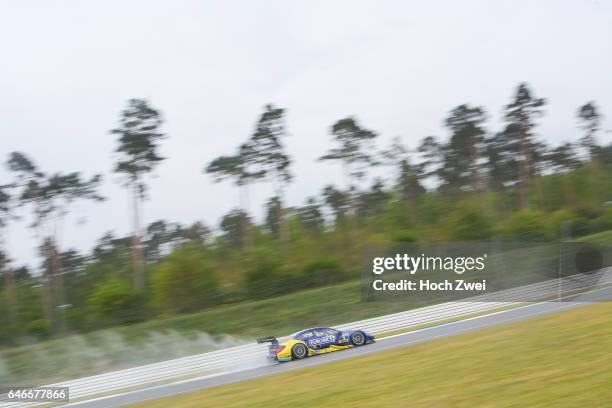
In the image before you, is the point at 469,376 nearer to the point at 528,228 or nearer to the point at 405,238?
the point at 405,238

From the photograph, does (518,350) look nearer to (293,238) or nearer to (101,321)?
(101,321)

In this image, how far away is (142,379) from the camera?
620 inches

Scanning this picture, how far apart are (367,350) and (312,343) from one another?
60.2 inches

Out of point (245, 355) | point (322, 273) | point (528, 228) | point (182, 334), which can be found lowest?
point (182, 334)

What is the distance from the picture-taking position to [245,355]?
16953 millimetres

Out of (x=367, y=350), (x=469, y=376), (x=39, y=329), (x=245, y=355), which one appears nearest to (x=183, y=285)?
(x=39, y=329)

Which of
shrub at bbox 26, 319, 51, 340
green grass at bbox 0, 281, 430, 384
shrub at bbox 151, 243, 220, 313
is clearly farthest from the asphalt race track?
shrub at bbox 26, 319, 51, 340

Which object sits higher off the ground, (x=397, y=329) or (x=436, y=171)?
(x=436, y=171)

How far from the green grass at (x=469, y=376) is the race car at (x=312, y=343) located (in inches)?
96.8

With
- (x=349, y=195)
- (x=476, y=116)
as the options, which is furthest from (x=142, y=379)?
(x=476, y=116)

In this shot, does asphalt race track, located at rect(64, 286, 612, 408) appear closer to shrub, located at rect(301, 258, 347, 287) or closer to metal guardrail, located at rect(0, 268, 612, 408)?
metal guardrail, located at rect(0, 268, 612, 408)

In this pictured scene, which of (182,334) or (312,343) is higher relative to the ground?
(312,343)

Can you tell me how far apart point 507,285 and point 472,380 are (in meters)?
12.9

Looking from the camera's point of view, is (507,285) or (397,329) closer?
(397,329)
